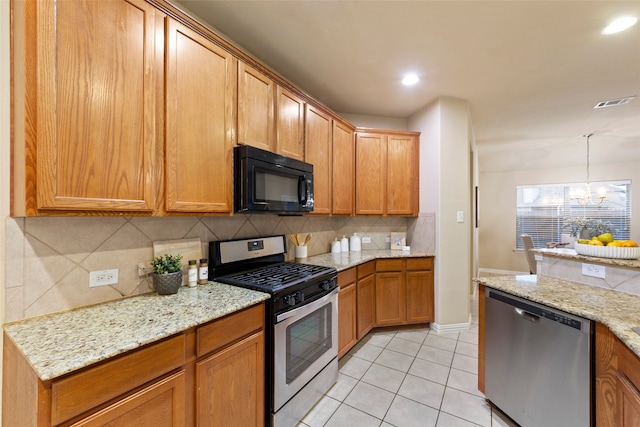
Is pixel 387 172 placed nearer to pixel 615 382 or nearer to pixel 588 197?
pixel 615 382

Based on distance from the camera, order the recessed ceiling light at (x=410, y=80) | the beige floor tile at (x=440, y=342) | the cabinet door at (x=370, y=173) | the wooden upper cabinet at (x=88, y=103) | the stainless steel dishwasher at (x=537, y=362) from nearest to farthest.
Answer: the wooden upper cabinet at (x=88, y=103), the stainless steel dishwasher at (x=537, y=362), the recessed ceiling light at (x=410, y=80), the beige floor tile at (x=440, y=342), the cabinet door at (x=370, y=173)

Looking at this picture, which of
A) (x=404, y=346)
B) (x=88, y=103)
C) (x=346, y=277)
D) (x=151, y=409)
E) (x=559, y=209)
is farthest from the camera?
(x=559, y=209)

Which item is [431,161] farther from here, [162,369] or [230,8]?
[162,369]

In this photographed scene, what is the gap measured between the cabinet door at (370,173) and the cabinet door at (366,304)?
83 centimetres

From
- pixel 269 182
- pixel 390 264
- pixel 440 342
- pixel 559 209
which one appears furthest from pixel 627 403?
pixel 559 209

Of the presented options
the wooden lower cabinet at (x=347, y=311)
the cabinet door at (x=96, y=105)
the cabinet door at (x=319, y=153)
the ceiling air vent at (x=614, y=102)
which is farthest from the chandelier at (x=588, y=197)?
the cabinet door at (x=96, y=105)

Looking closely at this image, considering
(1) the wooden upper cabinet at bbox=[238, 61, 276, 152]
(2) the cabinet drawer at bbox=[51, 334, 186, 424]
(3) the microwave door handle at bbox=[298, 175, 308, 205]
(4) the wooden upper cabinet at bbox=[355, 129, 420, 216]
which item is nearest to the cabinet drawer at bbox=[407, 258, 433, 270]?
(4) the wooden upper cabinet at bbox=[355, 129, 420, 216]

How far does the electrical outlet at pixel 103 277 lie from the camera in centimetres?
138

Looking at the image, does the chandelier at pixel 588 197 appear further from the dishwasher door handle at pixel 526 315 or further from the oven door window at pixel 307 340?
the oven door window at pixel 307 340

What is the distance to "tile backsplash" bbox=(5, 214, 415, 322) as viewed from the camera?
1.18m

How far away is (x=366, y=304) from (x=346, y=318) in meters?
0.42

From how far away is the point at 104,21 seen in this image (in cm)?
Answer: 120

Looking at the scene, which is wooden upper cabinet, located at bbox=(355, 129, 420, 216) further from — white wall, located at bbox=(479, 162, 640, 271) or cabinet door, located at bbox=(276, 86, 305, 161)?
white wall, located at bbox=(479, 162, 640, 271)

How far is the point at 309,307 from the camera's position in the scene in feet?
5.96
